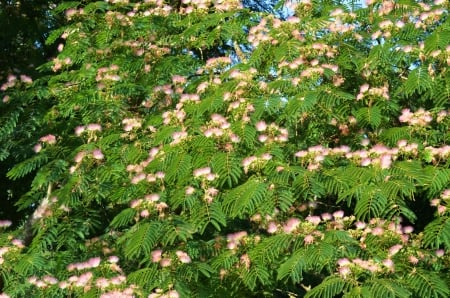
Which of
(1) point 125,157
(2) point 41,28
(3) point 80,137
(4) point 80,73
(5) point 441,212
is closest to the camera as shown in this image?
(5) point 441,212

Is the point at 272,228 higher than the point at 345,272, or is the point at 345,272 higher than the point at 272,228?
the point at 345,272

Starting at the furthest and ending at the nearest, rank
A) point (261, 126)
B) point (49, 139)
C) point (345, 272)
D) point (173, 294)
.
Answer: point (49, 139)
point (261, 126)
point (173, 294)
point (345, 272)

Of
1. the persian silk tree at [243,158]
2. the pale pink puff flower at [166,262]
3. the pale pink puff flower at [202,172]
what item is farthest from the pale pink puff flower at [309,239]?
the pale pink puff flower at [166,262]

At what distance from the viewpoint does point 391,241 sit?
4.18m

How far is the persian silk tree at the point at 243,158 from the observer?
A: 13.1 feet

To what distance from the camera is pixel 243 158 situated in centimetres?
432

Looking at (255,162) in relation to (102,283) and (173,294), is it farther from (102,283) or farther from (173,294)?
(102,283)

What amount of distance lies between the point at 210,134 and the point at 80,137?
1541mm

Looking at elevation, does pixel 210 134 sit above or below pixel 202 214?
above

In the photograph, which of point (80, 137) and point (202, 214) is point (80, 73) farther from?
point (202, 214)

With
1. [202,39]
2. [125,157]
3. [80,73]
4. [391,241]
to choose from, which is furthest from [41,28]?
[391,241]

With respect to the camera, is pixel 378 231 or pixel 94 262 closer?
pixel 378 231

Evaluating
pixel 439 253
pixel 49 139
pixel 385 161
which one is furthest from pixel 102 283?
pixel 439 253

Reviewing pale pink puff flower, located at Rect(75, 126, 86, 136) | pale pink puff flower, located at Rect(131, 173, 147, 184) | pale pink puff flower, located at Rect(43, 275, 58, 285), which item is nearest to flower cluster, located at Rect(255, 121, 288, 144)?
pale pink puff flower, located at Rect(131, 173, 147, 184)
